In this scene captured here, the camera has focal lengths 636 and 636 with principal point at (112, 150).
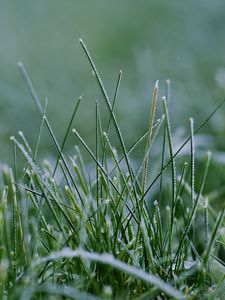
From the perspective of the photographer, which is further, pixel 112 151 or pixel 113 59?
pixel 113 59

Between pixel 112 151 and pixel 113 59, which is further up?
pixel 113 59

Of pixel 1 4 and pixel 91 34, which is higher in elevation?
pixel 1 4

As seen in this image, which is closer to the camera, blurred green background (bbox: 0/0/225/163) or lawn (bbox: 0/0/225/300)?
→ lawn (bbox: 0/0/225/300)

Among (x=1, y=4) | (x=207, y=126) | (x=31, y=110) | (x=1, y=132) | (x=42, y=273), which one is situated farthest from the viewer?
(x=1, y=4)

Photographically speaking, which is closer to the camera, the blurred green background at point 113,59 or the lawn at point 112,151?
the lawn at point 112,151

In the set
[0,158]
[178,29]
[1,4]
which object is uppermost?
[1,4]

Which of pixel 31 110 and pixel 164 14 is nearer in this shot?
pixel 31 110

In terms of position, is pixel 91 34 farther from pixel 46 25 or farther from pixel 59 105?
pixel 59 105

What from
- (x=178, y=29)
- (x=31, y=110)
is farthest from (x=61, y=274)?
(x=178, y=29)
